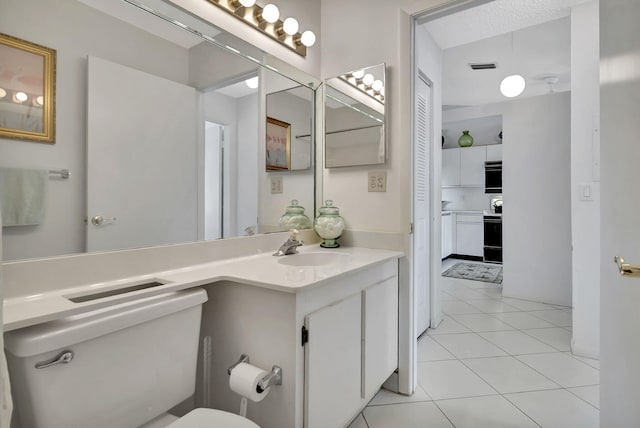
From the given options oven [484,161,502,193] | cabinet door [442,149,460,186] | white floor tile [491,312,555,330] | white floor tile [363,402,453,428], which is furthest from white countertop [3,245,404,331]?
cabinet door [442,149,460,186]

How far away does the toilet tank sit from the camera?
74 cm

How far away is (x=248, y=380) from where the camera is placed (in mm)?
1014

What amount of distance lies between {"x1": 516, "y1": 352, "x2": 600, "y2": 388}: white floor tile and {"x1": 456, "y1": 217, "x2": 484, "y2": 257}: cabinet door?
343 centimetres

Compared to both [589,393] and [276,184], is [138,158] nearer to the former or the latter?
[276,184]

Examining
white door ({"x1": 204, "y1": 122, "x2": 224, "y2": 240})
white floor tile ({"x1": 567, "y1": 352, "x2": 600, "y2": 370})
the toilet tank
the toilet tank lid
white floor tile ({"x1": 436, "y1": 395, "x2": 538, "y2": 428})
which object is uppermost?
white door ({"x1": 204, "y1": 122, "x2": 224, "y2": 240})

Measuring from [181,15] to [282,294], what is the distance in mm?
1225

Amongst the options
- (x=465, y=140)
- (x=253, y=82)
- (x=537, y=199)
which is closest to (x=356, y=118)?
(x=253, y=82)

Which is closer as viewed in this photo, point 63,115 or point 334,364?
point 63,115

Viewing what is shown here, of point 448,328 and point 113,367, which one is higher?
point 113,367

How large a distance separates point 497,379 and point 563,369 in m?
0.51

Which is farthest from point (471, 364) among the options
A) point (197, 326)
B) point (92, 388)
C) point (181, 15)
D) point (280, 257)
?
point (181, 15)

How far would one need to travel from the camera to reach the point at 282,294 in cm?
108

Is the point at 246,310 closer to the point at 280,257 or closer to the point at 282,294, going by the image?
the point at 282,294

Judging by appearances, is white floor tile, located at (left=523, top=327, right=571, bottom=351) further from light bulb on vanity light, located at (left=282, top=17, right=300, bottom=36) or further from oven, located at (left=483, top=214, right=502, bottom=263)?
light bulb on vanity light, located at (left=282, top=17, right=300, bottom=36)
